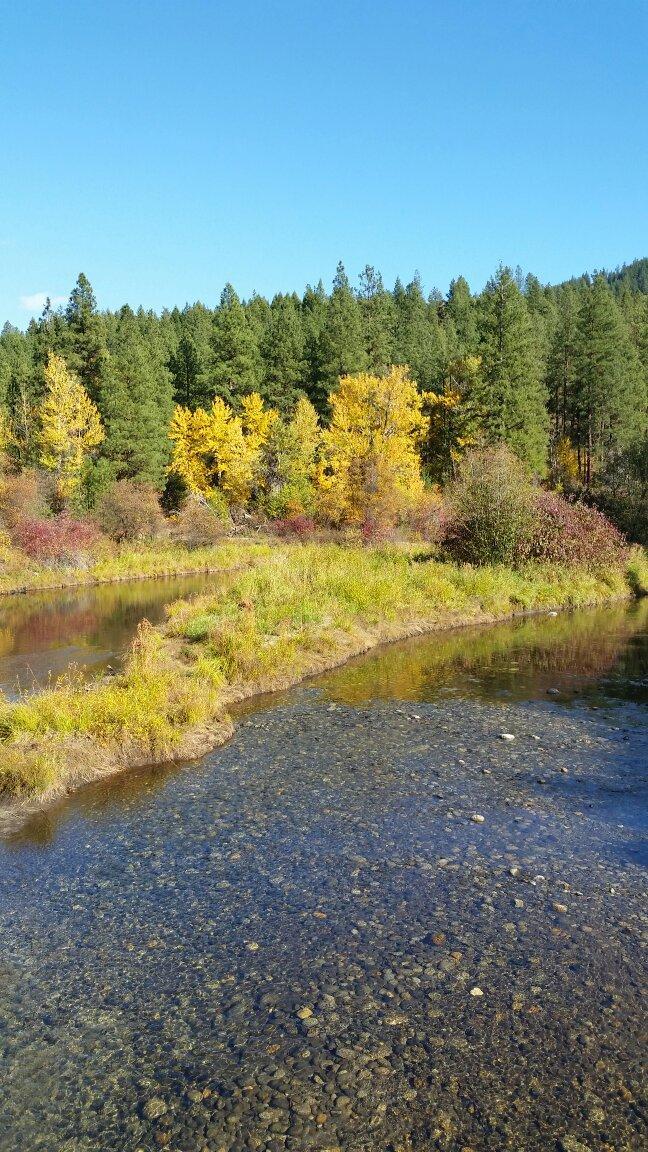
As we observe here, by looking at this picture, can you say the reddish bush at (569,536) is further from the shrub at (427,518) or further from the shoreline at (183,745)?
the shoreline at (183,745)

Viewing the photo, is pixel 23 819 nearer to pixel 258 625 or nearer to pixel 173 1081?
pixel 173 1081

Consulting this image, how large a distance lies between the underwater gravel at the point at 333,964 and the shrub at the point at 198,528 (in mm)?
41324

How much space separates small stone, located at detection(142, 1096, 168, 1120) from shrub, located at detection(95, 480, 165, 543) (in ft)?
153

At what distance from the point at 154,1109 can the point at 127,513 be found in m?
47.5

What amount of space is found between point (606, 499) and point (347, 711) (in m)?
35.3

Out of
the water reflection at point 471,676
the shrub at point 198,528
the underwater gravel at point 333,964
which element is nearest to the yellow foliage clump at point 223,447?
the shrub at point 198,528

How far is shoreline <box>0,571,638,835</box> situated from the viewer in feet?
39.6

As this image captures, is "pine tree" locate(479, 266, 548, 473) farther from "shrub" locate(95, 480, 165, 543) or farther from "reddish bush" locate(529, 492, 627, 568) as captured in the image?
"shrub" locate(95, 480, 165, 543)

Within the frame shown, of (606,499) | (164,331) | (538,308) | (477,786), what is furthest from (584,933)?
(538,308)

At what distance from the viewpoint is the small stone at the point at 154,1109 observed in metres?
5.89

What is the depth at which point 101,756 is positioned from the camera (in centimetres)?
1352

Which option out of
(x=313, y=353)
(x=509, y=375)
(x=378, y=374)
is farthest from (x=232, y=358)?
(x=509, y=375)

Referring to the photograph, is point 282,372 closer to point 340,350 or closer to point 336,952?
point 340,350

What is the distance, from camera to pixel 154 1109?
5.96 meters
